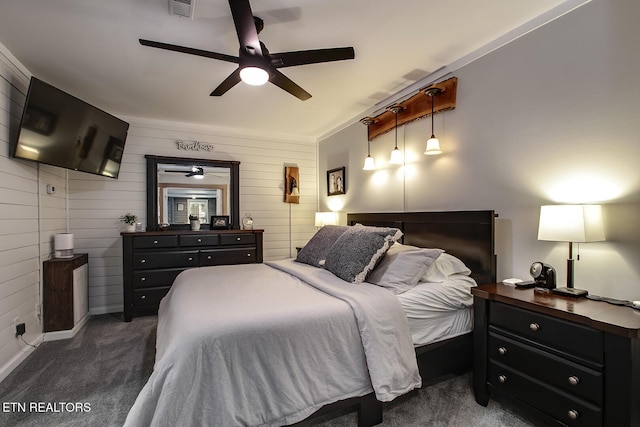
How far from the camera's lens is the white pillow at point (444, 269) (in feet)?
7.55

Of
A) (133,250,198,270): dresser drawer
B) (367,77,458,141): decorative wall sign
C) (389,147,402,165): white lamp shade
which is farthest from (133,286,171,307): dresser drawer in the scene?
(367,77,458,141): decorative wall sign

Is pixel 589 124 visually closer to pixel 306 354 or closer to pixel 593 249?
pixel 593 249

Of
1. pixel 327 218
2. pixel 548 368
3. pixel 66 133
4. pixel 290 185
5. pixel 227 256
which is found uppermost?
pixel 66 133

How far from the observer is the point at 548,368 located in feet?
5.32

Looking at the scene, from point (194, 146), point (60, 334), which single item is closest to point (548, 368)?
point (60, 334)

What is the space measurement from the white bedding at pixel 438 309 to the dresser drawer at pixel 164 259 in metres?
2.94

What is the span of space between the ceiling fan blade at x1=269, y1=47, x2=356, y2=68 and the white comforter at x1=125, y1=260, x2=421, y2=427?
1562 millimetres

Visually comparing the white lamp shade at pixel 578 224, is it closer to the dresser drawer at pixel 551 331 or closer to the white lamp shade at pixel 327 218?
the dresser drawer at pixel 551 331

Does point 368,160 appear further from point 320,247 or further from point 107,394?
point 107,394

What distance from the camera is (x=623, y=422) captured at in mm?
1343

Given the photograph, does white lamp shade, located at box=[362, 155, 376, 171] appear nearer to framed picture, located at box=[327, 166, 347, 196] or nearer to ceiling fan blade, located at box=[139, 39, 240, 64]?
framed picture, located at box=[327, 166, 347, 196]

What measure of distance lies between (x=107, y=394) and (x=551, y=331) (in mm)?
2833

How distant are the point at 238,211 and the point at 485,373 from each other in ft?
12.2

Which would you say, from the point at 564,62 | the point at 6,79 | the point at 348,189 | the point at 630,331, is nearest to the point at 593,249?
the point at 630,331
